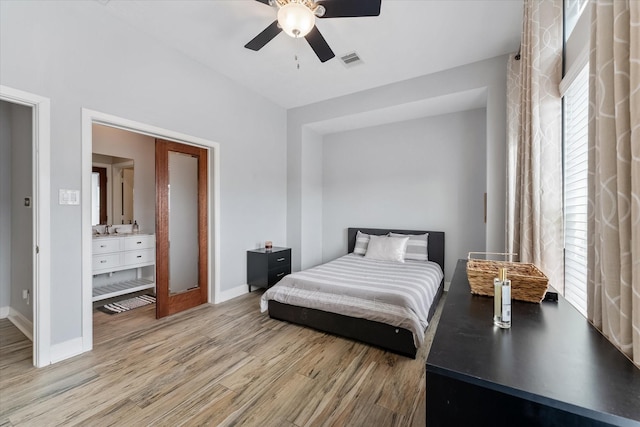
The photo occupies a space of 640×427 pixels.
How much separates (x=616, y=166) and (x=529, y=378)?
776mm

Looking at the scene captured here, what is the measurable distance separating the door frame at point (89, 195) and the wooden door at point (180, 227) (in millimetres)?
81

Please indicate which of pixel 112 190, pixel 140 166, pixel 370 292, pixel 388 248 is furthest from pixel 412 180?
pixel 112 190

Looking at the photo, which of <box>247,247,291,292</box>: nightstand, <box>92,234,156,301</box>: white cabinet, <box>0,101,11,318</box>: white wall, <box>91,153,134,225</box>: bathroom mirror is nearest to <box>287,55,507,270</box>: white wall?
<box>247,247,291,292</box>: nightstand

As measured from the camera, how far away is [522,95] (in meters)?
2.32

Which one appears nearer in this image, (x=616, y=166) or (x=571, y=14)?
(x=616, y=166)

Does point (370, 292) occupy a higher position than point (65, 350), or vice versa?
point (370, 292)

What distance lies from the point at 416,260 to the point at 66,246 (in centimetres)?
405

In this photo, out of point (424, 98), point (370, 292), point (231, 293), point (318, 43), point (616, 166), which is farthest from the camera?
point (231, 293)

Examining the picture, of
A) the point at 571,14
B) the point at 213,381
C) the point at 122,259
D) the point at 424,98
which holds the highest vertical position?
the point at 424,98

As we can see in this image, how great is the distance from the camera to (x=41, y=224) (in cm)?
216

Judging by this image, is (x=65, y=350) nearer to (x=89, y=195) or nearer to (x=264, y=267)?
(x=89, y=195)

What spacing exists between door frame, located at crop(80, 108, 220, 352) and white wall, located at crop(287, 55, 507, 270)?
1498 mm

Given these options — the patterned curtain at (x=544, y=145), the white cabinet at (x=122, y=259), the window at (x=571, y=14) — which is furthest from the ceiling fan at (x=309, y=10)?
the white cabinet at (x=122, y=259)

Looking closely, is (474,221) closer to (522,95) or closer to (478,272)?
(522,95)
